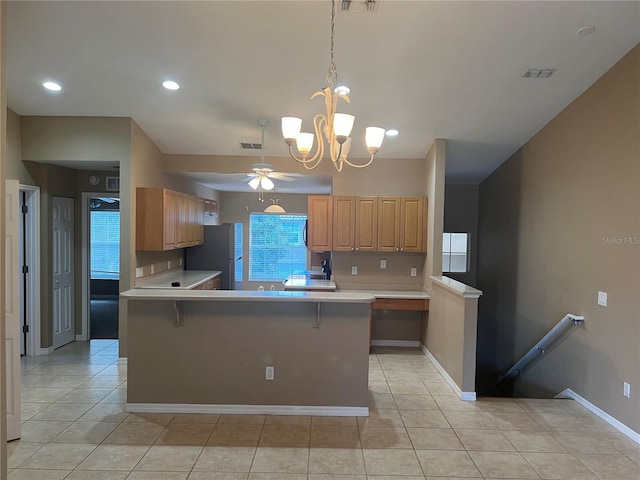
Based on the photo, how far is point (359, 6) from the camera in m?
2.76

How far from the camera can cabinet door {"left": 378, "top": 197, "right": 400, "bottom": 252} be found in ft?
17.6

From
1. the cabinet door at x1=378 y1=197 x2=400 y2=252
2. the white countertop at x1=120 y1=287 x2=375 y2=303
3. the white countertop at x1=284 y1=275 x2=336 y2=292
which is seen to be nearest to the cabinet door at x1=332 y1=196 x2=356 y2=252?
the cabinet door at x1=378 y1=197 x2=400 y2=252

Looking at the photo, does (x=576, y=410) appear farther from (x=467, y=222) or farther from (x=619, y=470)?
(x=467, y=222)

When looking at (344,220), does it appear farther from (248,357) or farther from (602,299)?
(602,299)

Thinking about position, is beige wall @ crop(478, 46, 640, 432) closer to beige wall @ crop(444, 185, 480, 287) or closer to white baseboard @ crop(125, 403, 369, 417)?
beige wall @ crop(444, 185, 480, 287)

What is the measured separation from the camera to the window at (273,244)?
363 inches

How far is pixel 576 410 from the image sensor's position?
3.58 metres

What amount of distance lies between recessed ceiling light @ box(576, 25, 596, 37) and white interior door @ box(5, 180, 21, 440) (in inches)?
182

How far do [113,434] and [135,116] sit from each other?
3.48m

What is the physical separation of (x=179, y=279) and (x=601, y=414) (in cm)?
537

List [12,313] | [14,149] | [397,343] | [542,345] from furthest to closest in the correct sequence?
[397,343] → [14,149] → [542,345] → [12,313]

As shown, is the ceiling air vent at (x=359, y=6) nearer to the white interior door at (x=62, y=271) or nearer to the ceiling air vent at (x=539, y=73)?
the ceiling air vent at (x=539, y=73)

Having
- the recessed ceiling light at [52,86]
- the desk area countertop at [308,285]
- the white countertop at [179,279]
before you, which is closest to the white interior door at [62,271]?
the white countertop at [179,279]

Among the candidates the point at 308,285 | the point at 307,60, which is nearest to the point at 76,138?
the point at 307,60
